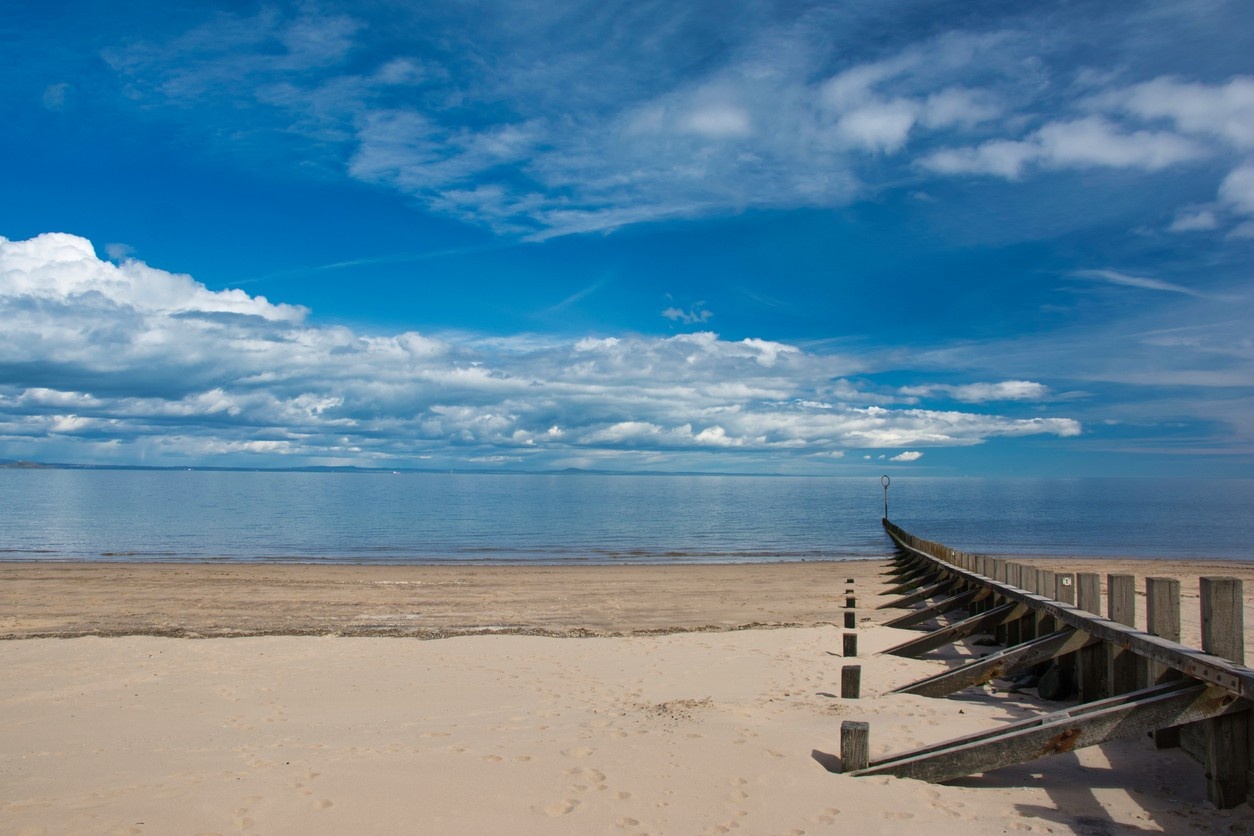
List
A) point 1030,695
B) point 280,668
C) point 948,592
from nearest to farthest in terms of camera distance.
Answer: point 1030,695
point 280,668
point 948,592

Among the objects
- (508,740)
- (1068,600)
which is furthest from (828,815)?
(1068,600)

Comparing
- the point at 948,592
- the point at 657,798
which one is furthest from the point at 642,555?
the point at 657,798

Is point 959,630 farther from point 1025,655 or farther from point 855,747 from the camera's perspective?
point 855,747

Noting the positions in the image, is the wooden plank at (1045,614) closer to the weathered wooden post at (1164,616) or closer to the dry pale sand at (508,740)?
the dry pale sand at (508,740)

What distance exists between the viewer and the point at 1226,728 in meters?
5.45

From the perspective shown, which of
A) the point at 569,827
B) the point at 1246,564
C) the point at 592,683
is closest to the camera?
the point at 569,827

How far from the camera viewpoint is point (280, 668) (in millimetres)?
11211

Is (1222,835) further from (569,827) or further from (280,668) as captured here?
(280,668)

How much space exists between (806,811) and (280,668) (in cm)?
823

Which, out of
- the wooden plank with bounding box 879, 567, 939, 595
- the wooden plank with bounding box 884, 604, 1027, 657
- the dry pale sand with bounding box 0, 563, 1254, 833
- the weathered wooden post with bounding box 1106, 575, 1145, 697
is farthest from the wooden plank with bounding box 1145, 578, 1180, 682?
the wooden plank with bounding box 879, 567, 939, 595

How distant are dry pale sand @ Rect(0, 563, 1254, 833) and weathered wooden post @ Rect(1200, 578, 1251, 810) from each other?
16 cm

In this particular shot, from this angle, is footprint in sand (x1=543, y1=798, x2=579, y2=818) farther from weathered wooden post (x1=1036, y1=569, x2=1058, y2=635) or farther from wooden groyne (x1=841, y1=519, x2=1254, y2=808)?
weathered wooden post (x1=1036, y1=569, x2=1058, y2=635)

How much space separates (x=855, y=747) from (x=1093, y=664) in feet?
11.4

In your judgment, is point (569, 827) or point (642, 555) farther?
point (642, 555)
